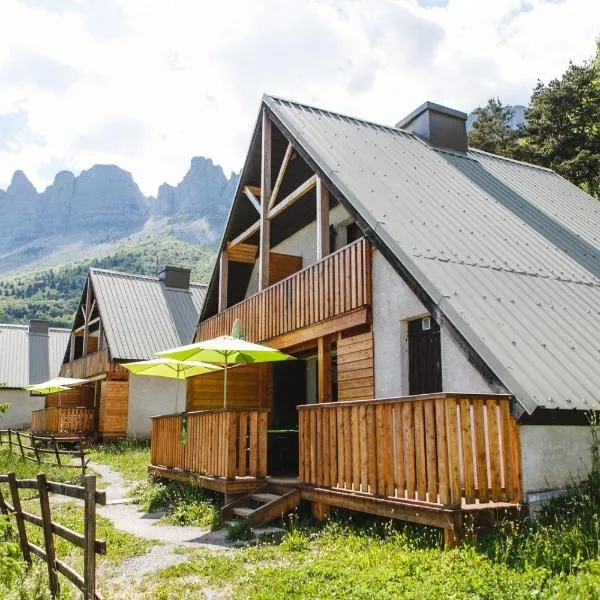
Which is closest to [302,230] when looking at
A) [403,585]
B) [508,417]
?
[508,417]

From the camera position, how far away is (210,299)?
61.7ft

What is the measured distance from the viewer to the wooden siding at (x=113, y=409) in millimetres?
25047

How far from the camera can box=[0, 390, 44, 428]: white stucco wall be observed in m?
35.9

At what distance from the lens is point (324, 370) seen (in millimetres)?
11961

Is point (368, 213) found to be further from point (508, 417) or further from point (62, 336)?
point (62, 336)

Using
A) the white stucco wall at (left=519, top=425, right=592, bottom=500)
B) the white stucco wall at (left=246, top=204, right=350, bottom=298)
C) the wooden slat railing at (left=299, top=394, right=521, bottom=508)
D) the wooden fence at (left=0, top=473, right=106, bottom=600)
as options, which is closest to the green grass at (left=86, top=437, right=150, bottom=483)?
the white stucco wall at (left=246, top=204, right=350, bottom=298)

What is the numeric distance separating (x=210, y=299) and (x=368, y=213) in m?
9.52

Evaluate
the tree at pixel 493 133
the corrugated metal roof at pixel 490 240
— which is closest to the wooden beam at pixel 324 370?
the corrugated metal roof at pixel 490 240

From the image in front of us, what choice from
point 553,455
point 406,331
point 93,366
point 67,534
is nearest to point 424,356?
point 406,331

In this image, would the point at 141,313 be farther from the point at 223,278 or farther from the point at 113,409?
the point at 223,278

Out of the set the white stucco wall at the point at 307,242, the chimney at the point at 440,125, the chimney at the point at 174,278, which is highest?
the chimney at the point at 440,125

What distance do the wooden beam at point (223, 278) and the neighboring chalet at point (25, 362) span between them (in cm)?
2146

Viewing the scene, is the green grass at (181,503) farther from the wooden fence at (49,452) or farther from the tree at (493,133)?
the tree at (493,133)

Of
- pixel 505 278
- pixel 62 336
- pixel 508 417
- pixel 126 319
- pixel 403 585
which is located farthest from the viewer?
pixel 62 336
